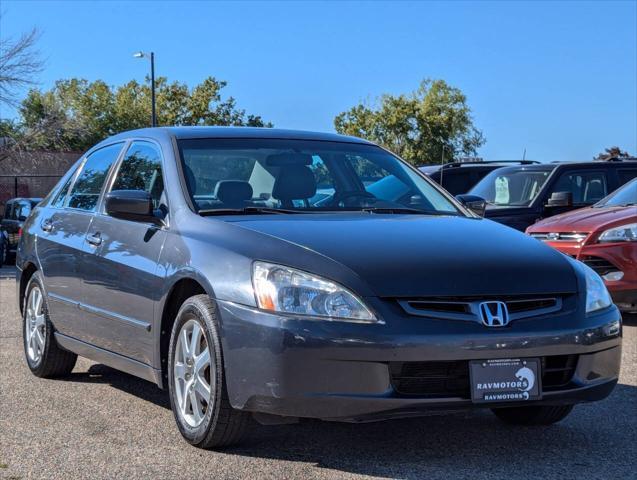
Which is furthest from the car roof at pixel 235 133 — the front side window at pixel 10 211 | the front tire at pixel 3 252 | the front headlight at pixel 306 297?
the front side window at pixel 10 211

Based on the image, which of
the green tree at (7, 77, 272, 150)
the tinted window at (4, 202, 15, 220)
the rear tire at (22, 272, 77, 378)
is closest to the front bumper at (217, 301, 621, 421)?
the rear tire at (22, 272, 77, 378)

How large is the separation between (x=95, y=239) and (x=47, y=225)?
1.15 m

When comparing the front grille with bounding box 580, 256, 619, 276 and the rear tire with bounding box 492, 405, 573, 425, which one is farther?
the front grille with bounding box 580, 256, 619, 276

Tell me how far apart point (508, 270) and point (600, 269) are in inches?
215

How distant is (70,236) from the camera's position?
6551mm

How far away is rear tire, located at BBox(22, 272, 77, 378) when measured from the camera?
6871mm

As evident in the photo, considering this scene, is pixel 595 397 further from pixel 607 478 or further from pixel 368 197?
pixel 368 197

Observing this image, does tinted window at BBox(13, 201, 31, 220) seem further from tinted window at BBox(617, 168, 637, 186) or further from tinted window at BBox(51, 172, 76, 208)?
tinted window at BBox(51, 172, 76, 208)

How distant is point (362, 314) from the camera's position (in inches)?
171

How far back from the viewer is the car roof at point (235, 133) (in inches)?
238

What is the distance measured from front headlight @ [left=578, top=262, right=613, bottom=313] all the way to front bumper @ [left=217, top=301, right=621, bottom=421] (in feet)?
1.13

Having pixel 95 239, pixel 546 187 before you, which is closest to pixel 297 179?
pixel 95 239

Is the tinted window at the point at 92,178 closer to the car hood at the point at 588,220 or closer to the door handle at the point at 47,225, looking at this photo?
the door handle at the point at 47,225

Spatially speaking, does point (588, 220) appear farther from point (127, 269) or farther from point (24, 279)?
point (127, 269)
